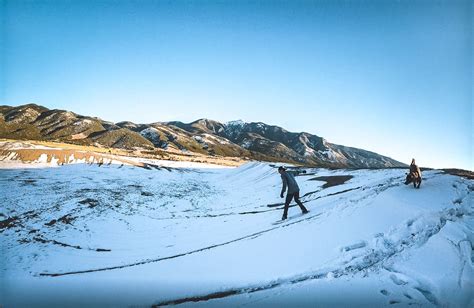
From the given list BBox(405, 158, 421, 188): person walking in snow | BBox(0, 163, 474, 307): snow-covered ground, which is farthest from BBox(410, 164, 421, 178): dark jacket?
BBox(0, 163, 474, 307): snow-covered ground

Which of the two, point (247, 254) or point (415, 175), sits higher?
point (415, 175)

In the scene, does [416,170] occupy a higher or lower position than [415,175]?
higher

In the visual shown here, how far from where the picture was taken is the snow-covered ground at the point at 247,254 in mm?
5539

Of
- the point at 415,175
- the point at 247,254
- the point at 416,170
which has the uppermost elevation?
the point at 416,170

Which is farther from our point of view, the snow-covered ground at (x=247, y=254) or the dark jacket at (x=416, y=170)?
the dark jacket at (x=416, y=170)

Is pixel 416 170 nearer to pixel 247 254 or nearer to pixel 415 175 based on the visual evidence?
pixel 415 175

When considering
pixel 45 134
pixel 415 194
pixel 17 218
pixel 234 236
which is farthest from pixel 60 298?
pixel 45 134

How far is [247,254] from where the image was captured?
7.75 meters

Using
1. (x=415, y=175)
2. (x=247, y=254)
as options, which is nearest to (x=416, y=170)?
(x=415, y=175)

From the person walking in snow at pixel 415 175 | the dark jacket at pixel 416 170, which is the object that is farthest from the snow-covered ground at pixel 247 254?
the dark jacket at pixel 416 170

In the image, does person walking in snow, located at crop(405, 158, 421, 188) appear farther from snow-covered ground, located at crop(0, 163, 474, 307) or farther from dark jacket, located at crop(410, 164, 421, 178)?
snow-covered ground, located at crop(0, 163, 474, 307)

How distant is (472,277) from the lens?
5.68 meters

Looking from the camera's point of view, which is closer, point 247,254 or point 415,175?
point 247,254

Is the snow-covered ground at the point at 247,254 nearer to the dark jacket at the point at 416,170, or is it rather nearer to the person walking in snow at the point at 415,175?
the person walking in snow at the point at 415,175
